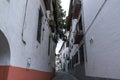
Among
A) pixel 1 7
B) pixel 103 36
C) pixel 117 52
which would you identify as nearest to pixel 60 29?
pixel 103 36

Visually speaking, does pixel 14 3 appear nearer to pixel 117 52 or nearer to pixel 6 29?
pixel 6 29

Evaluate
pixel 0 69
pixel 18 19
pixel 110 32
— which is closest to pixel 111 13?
pixel 110 32

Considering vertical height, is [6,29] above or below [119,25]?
below

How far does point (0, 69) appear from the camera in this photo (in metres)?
2.98

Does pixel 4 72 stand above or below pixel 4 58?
below

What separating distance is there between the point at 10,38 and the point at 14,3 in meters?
0.84

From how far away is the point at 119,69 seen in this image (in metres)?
3.69

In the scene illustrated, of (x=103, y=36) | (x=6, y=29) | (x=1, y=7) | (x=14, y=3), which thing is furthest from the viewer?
(x=103, y=36)

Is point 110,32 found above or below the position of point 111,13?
below

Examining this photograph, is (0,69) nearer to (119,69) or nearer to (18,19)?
(18,19)

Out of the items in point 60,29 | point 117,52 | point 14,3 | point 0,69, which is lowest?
point 0,69

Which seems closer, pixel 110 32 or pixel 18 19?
pixel 18 19

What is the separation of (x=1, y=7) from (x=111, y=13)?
3.05m

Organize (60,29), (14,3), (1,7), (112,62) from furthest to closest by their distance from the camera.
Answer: (60,29) < (112,62) < (14,3) < (1,7)
